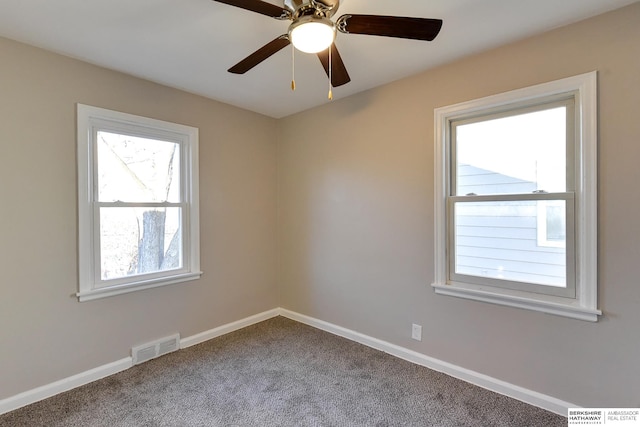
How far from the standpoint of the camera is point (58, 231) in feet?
6.85

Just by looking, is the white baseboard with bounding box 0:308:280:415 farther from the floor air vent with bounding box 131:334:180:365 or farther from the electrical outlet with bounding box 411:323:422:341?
the electrical outlet with bounding box 411:323:422:341

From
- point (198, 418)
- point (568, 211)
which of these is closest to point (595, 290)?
point (568, 211)

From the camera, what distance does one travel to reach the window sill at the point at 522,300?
1768mm

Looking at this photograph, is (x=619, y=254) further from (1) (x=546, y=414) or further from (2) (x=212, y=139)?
(2) (x=212, y=139)

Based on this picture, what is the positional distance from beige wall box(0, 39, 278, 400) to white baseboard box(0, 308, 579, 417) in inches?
2.2

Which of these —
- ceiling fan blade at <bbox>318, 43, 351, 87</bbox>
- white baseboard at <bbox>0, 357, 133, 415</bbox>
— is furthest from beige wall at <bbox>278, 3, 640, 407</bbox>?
white baseboard at <bbox>0, 357, 133, 415</bbox>

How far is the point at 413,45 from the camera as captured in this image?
2008 millimetres

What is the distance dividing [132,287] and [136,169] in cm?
98

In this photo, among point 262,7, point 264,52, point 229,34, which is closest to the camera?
point 262,7

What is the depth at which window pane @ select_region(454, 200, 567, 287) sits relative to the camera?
1.92 metres

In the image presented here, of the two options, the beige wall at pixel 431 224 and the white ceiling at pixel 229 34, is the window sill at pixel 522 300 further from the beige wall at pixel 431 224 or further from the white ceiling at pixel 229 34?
the white ceiling at pixel 229 34

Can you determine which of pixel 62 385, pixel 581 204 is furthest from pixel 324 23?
pixel 62 385

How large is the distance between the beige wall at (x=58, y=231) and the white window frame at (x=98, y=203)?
0.06m

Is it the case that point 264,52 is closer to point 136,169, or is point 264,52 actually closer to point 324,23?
point 324,23
